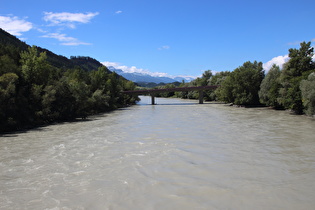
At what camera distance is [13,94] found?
2917 centimetres

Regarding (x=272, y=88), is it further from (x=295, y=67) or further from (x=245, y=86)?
(x=245, y=86)

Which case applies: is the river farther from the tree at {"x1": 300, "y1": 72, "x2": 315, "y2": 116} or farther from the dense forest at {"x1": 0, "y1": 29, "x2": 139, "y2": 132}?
the tree at {"x1": 300, "y1": 72, "x2": 315, "y2": 116}

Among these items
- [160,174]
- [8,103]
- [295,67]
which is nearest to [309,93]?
[295,67]

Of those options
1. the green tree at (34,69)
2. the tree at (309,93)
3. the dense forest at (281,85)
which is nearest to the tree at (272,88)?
the dense forest at (281,85)

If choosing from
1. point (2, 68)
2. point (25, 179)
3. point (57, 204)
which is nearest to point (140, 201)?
point (57, 204)

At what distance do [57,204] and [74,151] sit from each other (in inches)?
347

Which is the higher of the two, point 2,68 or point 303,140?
point 2,68

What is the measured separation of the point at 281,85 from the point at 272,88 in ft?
5.59

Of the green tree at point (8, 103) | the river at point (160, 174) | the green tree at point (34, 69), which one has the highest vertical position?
the green tree at point (34, 69)

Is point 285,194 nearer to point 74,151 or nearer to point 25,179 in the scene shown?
point 25,179

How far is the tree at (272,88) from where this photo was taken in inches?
1954

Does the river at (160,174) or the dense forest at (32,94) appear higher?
the dense forest at (32,94)

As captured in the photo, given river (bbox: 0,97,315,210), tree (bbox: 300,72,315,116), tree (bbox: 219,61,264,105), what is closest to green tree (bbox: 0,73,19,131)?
river (bbox: 0,97,315,210)

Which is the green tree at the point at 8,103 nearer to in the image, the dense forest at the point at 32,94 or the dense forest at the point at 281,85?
the dense forest at the point at 32,94
